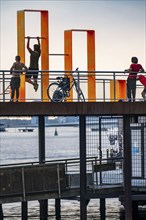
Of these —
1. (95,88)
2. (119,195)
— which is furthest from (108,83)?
(119,195)

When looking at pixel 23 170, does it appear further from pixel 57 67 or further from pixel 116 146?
pixel 116 146

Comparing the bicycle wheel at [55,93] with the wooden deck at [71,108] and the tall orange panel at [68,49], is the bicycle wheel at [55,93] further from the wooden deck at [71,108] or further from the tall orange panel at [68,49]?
the tall orange panel at [68,49]

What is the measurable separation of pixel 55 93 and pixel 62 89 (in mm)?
319

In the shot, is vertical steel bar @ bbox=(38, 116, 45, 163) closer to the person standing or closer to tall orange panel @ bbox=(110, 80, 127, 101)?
tall orange panel @ bbox=(110, 80, 127, 101)

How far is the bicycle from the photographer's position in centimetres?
3932

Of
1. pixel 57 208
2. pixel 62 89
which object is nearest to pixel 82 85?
pixel 62 89

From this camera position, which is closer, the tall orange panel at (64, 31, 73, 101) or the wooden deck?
the wooden deck

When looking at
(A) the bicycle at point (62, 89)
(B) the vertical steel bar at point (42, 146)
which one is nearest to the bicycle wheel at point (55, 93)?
(A) the bicycle at point (62, 89)

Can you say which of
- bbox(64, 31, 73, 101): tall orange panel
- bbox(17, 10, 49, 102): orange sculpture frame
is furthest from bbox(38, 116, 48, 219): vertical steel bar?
bbox(17, 10, 49, 102): orange sculpture frame

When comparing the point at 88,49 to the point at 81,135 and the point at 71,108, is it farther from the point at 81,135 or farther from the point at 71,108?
the point at 71,108

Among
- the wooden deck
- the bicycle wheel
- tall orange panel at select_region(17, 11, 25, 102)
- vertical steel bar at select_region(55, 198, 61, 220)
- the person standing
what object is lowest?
vertical steel bar at select_region(55, 198, 61, 220)

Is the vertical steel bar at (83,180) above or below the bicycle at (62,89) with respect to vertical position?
below

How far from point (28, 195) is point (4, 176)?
42.4 inches

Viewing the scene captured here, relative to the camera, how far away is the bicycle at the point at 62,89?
3932 cm
